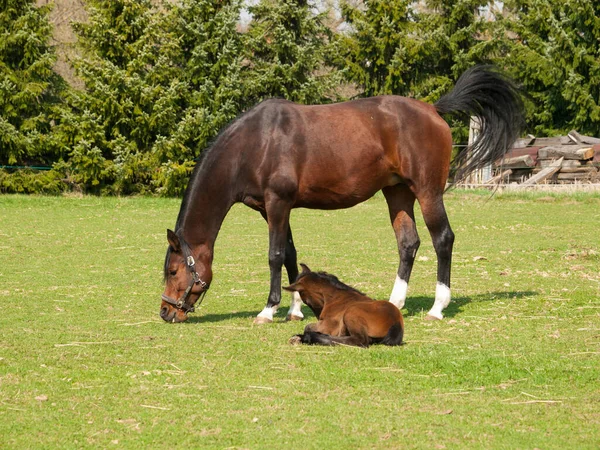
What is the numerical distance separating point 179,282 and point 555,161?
24.9 m

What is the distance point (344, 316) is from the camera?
714 cm

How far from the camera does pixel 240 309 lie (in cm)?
958

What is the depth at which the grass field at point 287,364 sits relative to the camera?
4.84 metres

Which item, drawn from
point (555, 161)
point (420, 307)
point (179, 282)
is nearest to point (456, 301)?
point (420, 307)

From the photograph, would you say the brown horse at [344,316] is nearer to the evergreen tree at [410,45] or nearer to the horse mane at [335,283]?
the horse mane at [335,283]

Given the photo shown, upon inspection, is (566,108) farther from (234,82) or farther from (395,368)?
(395,368)

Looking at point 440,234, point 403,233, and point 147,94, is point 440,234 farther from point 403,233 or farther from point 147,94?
point 147,94

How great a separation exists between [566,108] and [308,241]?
21.8m

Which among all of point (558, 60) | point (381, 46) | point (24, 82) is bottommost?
point (24, 82)

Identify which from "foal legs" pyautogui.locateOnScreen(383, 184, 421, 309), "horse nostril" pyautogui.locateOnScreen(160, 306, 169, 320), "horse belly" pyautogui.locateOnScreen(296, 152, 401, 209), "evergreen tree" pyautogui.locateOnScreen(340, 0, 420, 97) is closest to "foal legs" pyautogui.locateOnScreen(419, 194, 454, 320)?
"foal legs" pyautogui.locateOnScreen(383, 184, 421, 309)

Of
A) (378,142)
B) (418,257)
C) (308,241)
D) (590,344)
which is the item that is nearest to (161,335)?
(378,142)

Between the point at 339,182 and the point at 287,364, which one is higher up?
the point at 339,182

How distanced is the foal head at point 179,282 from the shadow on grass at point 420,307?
266 millimetres

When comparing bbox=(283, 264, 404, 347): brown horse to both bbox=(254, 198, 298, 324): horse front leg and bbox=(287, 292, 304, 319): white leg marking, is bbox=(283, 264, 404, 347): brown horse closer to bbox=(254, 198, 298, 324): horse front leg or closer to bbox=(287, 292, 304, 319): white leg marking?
bbox=(254, 198, 298, 324): horse front leg
